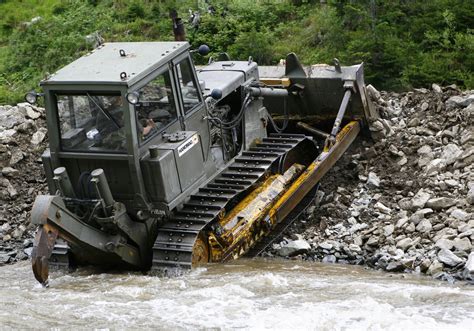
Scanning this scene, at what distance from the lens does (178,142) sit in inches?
399

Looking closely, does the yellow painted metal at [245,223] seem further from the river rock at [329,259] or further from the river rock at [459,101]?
the river rock at [459,101]

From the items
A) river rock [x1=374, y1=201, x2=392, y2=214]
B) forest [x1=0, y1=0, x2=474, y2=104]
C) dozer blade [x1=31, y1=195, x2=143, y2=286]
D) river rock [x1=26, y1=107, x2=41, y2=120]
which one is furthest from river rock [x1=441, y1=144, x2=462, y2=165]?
river rock [x1=26, y1=107, x2=41, y2=120]

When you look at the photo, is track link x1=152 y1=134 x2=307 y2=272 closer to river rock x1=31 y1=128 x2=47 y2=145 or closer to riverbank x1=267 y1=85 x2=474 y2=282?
riverbank x1=267 y1=85 x2=474 y2=282

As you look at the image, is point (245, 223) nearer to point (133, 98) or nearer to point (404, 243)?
point (404, 243)

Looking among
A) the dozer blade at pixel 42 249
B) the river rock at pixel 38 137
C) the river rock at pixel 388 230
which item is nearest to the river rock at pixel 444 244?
the river rock at pixel 388 230

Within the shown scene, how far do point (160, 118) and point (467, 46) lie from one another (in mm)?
8121

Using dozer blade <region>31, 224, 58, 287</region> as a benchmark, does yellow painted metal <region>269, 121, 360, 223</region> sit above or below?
below

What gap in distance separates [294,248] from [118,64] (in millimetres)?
3509

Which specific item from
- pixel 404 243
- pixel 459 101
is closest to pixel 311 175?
pixel 404 243

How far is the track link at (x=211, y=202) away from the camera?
10.1 meters

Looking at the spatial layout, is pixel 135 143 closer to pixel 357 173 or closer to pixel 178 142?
pixel 178 142

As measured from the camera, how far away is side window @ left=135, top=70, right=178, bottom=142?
9.95 metres

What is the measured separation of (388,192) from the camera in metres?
12.6

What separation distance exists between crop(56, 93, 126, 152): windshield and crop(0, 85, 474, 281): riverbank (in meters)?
2.95
